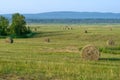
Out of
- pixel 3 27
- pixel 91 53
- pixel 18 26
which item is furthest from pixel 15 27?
pixel 91 53

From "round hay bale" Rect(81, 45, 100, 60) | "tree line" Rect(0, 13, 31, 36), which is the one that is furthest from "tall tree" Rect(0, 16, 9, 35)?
"round hay bale" Rect(81, 45, 100, 60)

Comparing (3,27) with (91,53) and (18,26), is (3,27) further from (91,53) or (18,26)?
(91,53)

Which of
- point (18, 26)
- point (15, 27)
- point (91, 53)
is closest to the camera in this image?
point (91, 53)

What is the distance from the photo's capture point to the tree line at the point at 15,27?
86.0 m

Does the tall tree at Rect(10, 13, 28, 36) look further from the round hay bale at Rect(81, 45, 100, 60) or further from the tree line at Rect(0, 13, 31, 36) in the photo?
the round hay bale at Rect(81, 45, 100, 60)

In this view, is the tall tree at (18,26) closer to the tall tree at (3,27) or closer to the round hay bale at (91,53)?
the tall tree at (3,27)

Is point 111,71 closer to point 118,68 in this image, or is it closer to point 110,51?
point 118,68

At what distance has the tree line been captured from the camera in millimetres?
86000

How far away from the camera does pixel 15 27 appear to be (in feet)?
283

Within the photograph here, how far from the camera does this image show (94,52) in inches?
1081

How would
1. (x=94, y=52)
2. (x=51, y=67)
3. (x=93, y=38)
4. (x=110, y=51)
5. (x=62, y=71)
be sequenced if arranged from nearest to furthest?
(x=62, y=71) < (x=51, y=67) < (x=94, y=52) < (x=110, y=51) < (x=93, y=38)

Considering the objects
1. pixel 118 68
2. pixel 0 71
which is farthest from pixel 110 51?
pixel 0 71

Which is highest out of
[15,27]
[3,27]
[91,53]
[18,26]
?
[91,53]

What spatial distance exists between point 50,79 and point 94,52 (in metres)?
11.4
